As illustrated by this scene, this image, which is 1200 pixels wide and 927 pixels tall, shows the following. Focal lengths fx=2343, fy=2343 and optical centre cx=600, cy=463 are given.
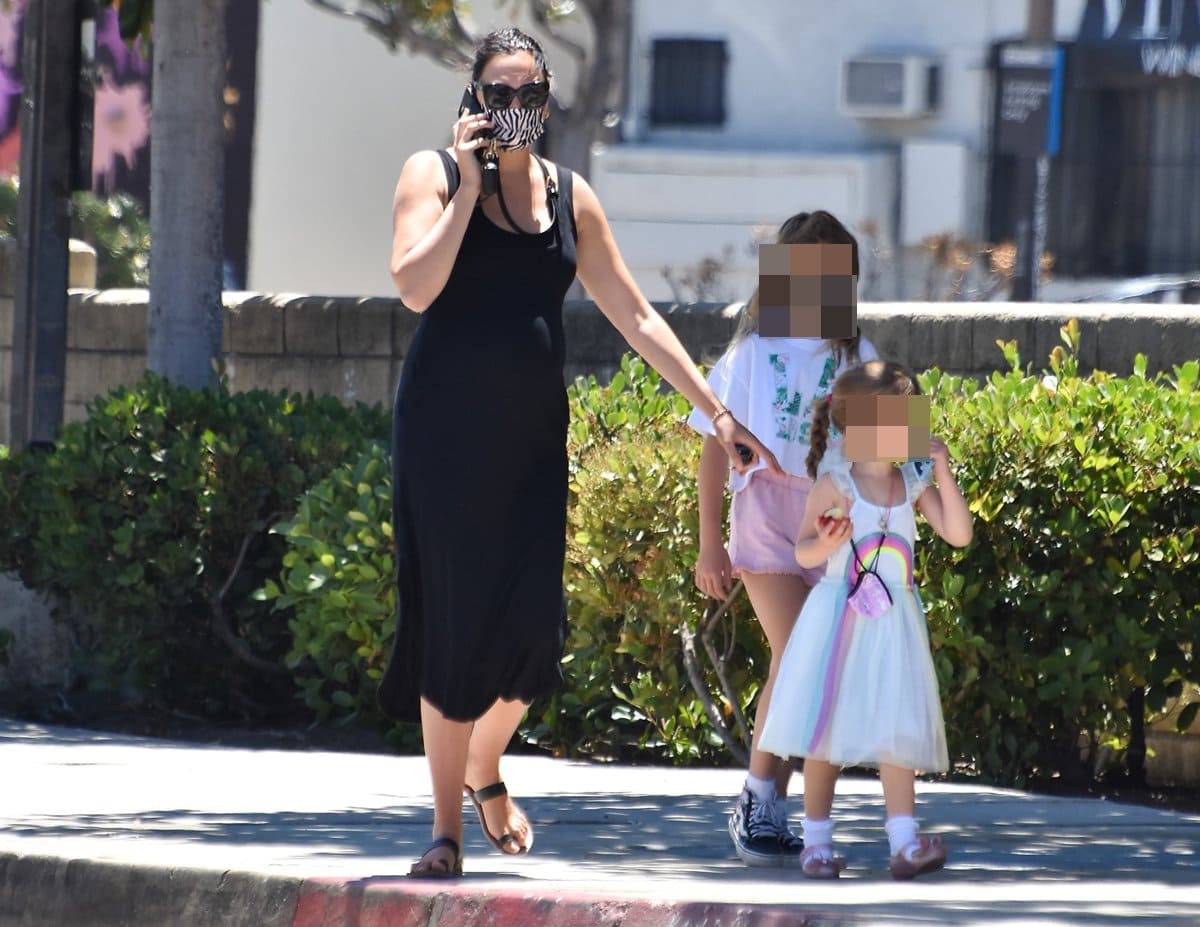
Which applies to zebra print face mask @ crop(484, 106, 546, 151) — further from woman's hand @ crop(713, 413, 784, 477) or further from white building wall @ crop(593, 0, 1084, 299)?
white building wall @ crop(593, 0, 1084, 299)

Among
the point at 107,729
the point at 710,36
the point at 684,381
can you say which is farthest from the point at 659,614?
the point at 710,36

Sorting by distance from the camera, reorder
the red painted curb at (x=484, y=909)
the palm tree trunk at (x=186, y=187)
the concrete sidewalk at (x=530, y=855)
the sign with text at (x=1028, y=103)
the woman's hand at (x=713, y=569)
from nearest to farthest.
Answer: the red painted curb at (x=484, y=909), the concrete sidewalk at (x=530, y=855), the woman's hand at (x=713, y=569), the palm tree trunk at (x=186, y=187), the sign with text at (x=1028, y=103)

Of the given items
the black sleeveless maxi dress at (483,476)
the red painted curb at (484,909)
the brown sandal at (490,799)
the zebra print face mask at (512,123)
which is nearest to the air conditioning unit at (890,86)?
the brown sandal at (490,799)

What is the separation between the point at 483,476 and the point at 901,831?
122cm

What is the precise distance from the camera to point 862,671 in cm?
515

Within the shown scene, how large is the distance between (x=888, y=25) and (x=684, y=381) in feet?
65.9

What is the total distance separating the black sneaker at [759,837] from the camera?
5508mm

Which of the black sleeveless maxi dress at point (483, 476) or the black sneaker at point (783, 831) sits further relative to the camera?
the black sneaker at point (783, 831)

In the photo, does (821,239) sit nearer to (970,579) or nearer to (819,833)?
(819,833)

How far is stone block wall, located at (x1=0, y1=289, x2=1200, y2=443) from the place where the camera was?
8.30 m

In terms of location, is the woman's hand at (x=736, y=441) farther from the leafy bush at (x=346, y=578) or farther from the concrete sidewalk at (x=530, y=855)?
the leafy bush at (x=346, y=578)

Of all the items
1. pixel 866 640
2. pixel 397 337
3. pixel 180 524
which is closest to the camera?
pixel 866 640

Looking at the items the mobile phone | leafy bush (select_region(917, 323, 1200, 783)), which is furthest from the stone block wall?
the mobile phone

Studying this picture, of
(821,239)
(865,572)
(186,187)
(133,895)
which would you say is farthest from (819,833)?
(186,187)
